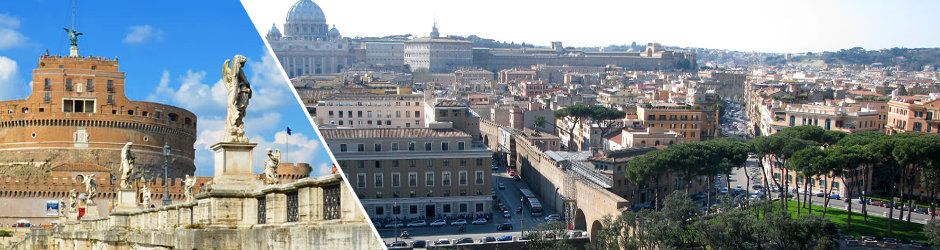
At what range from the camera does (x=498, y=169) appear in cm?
3095

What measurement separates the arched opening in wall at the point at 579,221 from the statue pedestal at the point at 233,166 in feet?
58.3

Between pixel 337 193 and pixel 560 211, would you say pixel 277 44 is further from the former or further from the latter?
pixel 337 193

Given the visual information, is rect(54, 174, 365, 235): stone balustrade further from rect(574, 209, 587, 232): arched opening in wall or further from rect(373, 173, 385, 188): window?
rect(574, 209, 587, 232): arched opening in wall

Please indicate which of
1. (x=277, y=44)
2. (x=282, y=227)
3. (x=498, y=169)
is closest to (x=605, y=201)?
(x=498, y=169)

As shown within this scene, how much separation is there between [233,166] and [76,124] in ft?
69.3

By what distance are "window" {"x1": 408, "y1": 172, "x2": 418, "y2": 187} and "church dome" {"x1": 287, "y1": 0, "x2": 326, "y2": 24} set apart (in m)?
62.0

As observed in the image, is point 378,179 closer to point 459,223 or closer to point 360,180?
point 360,180

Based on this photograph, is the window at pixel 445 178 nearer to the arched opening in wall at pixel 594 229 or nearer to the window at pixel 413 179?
the window at pixel 413 179

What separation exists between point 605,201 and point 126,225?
42.3 feet

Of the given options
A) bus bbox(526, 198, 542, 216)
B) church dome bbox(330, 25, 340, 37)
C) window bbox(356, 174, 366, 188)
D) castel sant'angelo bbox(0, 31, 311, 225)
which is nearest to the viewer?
window bbox(356, 174, 366, 188)

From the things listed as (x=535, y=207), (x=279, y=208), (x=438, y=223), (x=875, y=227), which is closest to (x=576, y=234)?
(x=535, y=207)

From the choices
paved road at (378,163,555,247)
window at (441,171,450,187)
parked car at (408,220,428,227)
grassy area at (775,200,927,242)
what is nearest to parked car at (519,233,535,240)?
paved road at (378,163,555,247)

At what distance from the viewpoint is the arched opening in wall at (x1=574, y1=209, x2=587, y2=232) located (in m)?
22.8

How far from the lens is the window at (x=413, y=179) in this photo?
2278cm
